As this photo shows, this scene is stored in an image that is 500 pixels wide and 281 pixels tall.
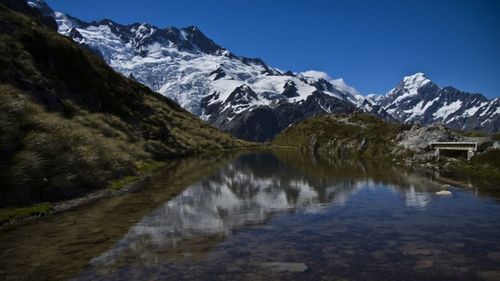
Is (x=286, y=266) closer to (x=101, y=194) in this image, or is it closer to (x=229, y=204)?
(x=229, y=204)

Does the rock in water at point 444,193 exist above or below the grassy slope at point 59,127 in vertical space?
below

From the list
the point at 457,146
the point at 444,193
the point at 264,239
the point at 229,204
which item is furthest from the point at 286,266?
the point at 457,146

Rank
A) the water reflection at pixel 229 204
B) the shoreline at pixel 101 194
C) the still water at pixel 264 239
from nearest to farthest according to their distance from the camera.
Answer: the still water at pixel 264 239 < the water reflection at pixel 229 204 < the shoreline at pixel 101 194

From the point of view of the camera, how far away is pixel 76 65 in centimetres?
9188

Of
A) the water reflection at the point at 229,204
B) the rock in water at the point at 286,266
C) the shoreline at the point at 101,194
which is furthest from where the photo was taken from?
the shoreline at the point at 101,194

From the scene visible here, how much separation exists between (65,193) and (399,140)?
81074 millimetres

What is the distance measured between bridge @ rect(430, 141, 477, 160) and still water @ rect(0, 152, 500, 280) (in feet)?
102

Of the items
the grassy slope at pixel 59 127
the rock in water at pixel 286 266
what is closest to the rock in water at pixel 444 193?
the rock in water at pixel 286 266

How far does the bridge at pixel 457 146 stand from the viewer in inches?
2635

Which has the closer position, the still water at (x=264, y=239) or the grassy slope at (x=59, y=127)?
the still water at (x=264, y=239)

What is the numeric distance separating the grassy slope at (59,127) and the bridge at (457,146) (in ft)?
161

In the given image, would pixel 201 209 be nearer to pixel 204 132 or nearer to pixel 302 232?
pixel 302 232

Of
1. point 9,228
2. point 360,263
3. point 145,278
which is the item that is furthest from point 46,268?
point 360,263

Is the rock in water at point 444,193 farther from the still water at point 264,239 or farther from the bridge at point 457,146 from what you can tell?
the bridge at point 457,146
